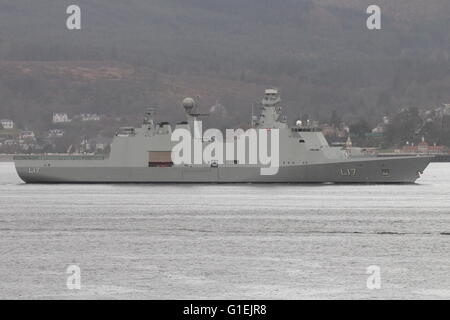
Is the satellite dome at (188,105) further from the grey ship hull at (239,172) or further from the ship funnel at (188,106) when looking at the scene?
the grey ship hull at (239,172)

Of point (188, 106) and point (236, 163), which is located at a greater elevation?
point (188, 106)

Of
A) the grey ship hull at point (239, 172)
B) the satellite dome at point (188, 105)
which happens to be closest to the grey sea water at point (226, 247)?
the grey ship hull at point (239, 172)

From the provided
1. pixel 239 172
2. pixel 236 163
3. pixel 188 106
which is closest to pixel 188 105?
pixel 188 106

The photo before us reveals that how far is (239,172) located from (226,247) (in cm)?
4188

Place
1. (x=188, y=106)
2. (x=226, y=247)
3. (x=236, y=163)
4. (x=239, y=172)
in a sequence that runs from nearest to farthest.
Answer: (x=226, y=247), (x=236, y=163), (x=239, y=172), (x=188, y=106)

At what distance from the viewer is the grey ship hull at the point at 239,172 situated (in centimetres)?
8025

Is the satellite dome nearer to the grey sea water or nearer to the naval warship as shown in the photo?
the naval warship

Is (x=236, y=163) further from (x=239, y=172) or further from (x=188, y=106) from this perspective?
(x=188, y=106)

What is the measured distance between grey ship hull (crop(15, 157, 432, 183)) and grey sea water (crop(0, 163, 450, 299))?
10240mm

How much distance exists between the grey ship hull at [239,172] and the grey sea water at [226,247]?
1024 centimetres

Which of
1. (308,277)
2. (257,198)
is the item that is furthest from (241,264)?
(257,198)

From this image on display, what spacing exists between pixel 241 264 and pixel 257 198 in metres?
34.1

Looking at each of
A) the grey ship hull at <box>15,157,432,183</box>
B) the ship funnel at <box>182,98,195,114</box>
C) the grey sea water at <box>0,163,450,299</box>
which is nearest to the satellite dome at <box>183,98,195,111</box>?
the ship funnel at <box>182,98,195,114</box>

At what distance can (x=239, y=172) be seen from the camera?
8231 cm
